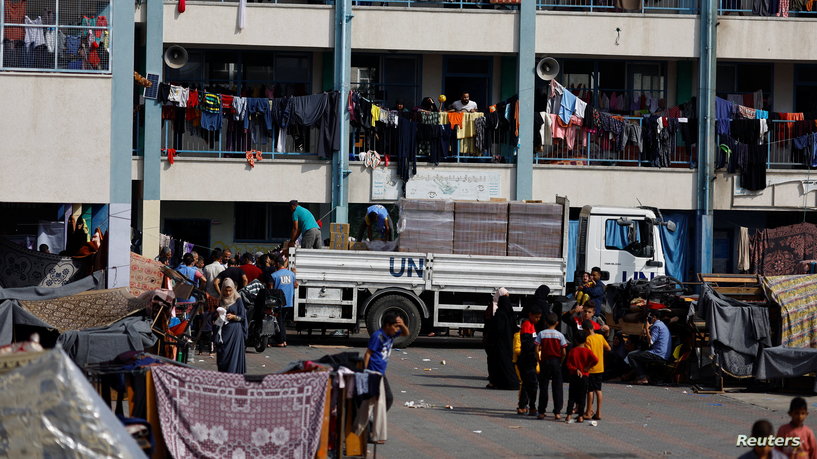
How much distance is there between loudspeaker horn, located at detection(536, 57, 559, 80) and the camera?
3000 centimetres

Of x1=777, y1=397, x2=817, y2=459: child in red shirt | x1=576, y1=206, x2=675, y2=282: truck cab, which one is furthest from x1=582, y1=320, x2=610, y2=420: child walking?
x1=576, y1=206, x2=675, y2=282: truck cab

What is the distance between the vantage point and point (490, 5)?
30.6 metres

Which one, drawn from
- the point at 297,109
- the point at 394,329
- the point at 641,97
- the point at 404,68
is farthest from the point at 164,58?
the point at 394,329

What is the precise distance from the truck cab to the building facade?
5.21 metres

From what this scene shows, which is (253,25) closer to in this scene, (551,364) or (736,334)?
(736,334)

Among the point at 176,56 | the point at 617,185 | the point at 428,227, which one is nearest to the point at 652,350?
the point at 428,227

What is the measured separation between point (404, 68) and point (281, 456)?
21869mm

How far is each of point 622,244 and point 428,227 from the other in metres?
4.56

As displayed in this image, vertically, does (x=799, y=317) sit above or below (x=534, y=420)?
above

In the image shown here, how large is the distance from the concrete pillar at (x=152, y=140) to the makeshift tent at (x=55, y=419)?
20.9 metres

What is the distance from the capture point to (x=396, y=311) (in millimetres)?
22281

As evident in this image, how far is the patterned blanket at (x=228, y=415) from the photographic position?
1073 centimetres

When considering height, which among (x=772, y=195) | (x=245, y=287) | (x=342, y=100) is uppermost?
(x=342, y=100)

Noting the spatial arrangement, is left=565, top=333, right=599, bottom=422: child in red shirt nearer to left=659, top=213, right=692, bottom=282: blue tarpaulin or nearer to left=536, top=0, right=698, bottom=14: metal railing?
left=659, top=213, right=692, bottom=282: blue tarpaulin
